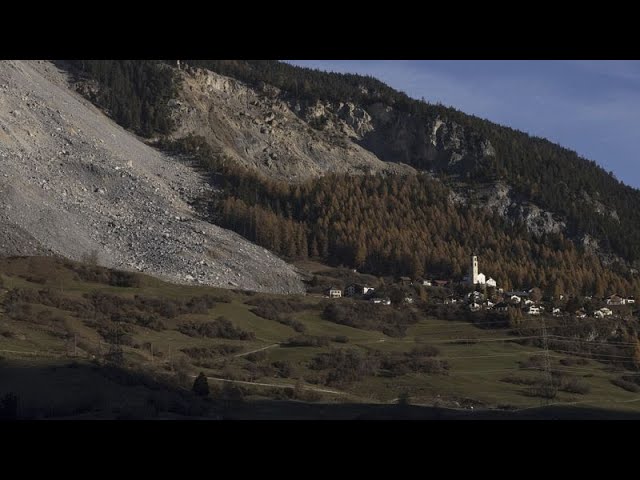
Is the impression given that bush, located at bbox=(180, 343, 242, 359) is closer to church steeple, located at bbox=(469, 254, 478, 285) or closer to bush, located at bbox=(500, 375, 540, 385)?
bush, located at bbox=(500, 375, 540, 385)

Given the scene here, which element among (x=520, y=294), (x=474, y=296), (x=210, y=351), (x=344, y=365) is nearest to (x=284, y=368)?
(x=344, y=365)

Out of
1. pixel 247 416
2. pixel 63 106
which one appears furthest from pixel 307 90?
pixel 247 416

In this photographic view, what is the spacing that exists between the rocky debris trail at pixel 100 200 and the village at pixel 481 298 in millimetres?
7693

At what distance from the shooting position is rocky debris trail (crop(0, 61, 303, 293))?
78.5 m

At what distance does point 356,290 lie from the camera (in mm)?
92562

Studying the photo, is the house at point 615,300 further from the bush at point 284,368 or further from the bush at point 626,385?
the bush at point 284,368

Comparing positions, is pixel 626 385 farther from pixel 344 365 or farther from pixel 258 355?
pixel 258 355

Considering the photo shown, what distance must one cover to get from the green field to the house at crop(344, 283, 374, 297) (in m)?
15.4

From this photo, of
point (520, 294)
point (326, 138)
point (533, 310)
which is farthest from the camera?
point (326, 138)

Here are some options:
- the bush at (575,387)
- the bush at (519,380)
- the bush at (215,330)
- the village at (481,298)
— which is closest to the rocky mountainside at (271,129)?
the village at (481,298)

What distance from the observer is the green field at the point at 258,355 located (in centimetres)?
3503

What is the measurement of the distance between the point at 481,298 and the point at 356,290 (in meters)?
12.5

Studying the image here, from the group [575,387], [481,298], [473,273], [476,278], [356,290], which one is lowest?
[575,387]
